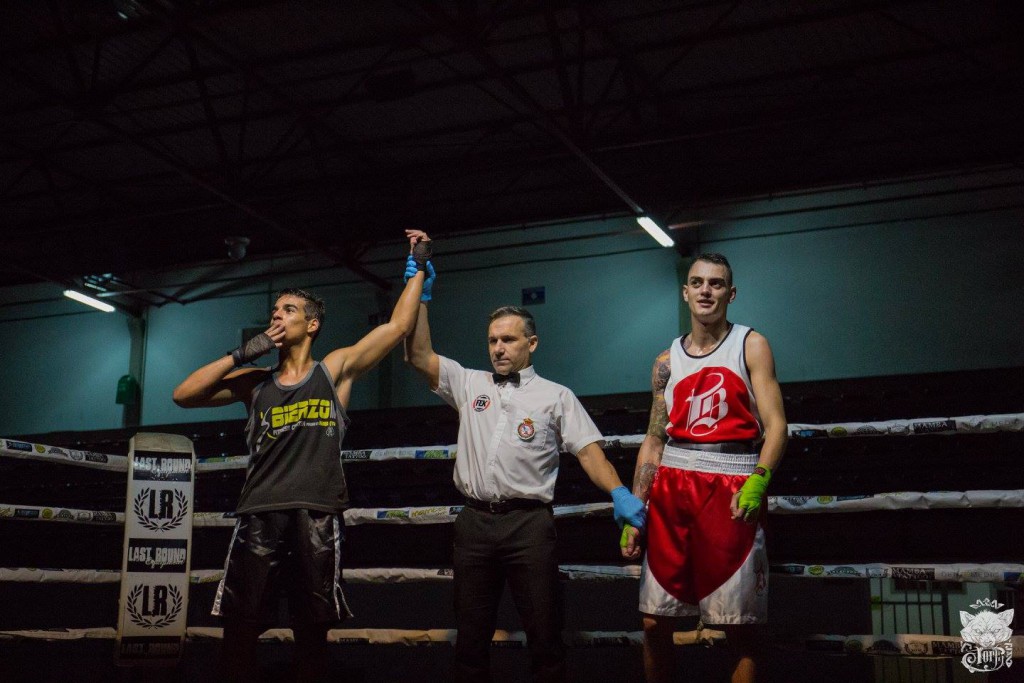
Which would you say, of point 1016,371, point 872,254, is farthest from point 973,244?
point 1016,371

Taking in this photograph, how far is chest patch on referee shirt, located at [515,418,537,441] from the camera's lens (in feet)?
10.1

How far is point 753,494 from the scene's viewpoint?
2.60 metres

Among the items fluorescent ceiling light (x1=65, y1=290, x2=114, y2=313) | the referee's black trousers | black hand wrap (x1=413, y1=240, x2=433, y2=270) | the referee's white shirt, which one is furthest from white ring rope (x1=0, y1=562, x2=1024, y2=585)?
fluorescent ceiling light (x1=65, y1=290, x2=114, y2=313)

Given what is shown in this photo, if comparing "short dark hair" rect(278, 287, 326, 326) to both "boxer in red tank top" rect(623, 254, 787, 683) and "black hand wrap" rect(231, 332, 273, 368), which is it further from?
"boxer in red tank top" rect(623, 254, 787, 683)

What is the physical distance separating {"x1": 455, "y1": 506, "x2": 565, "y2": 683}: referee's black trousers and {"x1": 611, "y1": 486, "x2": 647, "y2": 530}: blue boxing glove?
0.78 feet

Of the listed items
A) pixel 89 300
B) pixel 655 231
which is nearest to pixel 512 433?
pixel 655 231

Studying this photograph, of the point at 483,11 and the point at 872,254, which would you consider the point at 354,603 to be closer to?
the point at 483,11

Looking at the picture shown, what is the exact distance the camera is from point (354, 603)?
6648 millimetres

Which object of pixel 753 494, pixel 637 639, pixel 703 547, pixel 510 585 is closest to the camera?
pixel 753 494

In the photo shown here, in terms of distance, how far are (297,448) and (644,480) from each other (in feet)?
3.78

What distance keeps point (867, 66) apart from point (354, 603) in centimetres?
699

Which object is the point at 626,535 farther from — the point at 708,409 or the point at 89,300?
the point at 89,300

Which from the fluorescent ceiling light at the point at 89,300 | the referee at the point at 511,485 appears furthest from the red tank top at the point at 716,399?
the fluorescent ceiling light at the point at 89,300

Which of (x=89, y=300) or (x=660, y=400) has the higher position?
(x=89, y=300)
